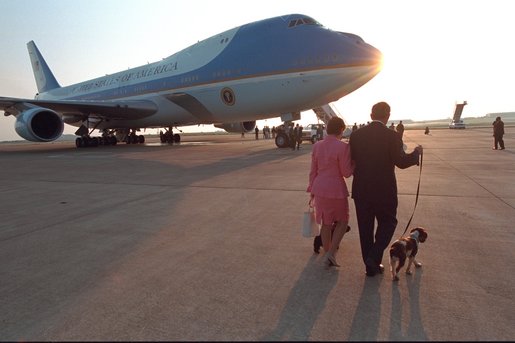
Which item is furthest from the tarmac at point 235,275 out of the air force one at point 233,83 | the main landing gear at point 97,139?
the main landing gear at point 97,139

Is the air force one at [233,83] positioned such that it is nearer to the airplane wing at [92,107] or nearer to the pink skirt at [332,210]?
the airplane wing at [92,107]

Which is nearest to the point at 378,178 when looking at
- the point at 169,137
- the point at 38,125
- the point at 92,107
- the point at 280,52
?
the point at 280,52

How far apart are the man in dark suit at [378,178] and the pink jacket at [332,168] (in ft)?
0.34

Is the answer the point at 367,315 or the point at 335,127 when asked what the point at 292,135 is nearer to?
the point at 335,127

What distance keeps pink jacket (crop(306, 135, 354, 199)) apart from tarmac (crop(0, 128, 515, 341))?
2.33 feet

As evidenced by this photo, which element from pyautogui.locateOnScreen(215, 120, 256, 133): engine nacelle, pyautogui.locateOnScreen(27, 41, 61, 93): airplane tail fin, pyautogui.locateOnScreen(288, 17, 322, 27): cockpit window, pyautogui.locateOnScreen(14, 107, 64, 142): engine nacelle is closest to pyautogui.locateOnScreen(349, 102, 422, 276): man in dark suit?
pyautogui.locateOnScreen(288, 17, 322, 27): cockpit window

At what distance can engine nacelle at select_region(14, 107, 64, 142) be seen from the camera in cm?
1741

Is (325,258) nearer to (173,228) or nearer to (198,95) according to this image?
(173,228)

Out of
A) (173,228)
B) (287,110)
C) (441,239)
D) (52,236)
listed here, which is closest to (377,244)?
(441,239)

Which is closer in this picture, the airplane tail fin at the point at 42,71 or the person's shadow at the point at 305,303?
the person's shadow at the point at 305,303

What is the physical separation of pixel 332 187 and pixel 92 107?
19665mm

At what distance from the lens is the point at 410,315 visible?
243 cm

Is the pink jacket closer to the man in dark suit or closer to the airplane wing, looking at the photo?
the man in dark suit

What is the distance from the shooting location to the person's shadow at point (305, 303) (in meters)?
2.22
